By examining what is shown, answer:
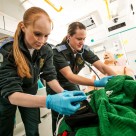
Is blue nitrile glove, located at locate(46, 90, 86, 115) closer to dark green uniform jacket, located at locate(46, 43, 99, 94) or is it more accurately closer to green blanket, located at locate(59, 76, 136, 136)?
green blanket, located at locate(59, 76, 136, 136)

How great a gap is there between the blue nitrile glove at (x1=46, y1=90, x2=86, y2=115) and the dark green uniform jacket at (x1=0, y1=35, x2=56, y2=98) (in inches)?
9.6

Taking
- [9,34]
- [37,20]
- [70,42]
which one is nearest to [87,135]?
[37,20]

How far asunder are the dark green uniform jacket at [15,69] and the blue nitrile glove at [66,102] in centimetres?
24

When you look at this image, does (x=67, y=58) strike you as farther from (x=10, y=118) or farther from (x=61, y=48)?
(x=10, y=118)

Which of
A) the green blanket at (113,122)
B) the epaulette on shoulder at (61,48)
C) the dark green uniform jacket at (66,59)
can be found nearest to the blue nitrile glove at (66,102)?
the green blanket at (113,122)

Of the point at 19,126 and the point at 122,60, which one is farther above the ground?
the point at 122,60

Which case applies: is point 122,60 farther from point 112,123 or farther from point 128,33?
point 112,123

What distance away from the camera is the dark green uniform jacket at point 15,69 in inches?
36.7

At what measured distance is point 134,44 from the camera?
3.70 meters

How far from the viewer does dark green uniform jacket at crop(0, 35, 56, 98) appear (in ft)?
3.06

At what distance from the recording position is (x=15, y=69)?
1020 millimetres

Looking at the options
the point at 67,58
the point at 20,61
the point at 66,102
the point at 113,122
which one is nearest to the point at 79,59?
the point at 67,58

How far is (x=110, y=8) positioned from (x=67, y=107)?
3.15m

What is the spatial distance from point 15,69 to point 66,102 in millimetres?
460
